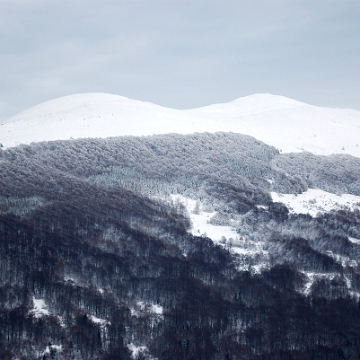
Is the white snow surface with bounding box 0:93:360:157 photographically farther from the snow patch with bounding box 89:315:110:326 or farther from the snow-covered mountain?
the snow patch with bounding box 89:315:110:326

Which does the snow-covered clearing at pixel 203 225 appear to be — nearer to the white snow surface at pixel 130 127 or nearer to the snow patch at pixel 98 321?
the snow patch at pixel 98 321

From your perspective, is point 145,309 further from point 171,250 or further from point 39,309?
point 171,250

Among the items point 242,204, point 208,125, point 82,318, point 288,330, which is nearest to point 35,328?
point 82,318

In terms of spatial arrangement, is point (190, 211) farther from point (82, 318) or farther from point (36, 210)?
point (82, 318)

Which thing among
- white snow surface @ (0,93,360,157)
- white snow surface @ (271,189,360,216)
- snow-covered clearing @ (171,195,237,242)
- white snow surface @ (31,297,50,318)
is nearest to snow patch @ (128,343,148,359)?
white snow surface @ (31,297,50,318)

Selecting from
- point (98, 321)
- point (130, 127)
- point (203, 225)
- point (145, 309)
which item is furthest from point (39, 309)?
point (130, 127)

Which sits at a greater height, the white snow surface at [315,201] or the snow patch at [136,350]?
the white snow surface at [315,201]

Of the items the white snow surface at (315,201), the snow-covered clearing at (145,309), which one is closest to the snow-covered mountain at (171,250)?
the snow-covered clearing at (145,309)
